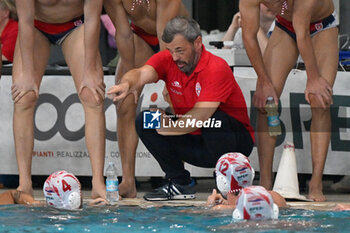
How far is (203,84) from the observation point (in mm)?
6227

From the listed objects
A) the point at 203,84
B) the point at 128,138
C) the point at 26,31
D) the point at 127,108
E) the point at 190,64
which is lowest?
the point at 128,138

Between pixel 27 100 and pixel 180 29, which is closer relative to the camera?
pixel 180 29

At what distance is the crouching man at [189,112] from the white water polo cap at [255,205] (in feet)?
4.48

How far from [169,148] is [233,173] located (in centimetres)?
91

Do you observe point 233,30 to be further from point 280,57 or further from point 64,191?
point 64,191

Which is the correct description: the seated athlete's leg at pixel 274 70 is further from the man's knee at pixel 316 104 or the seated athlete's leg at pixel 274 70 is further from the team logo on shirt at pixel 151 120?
the team logo on shirt at pixel 151 120

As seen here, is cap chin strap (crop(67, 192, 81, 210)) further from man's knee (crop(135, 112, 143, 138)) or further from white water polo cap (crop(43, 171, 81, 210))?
man's knee (crop(135, 112, 143, 138))

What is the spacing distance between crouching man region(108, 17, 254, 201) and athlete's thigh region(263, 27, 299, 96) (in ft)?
1.06

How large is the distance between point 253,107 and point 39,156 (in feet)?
6.36

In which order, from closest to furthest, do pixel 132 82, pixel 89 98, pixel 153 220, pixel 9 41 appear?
1. pixel 153 220
2. pixel 132 82
3. pixel 89 98
4. pixel 9 41

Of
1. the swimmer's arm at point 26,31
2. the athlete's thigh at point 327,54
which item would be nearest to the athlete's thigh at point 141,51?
the swimmer's arm at point 26,31

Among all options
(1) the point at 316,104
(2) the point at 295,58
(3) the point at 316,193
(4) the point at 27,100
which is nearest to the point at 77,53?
(4) the point at 27,100

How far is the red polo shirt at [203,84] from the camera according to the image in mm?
6195

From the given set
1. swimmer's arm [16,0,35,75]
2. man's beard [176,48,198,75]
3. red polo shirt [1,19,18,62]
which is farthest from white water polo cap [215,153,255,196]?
red polo shirt [1,19,18,62]
